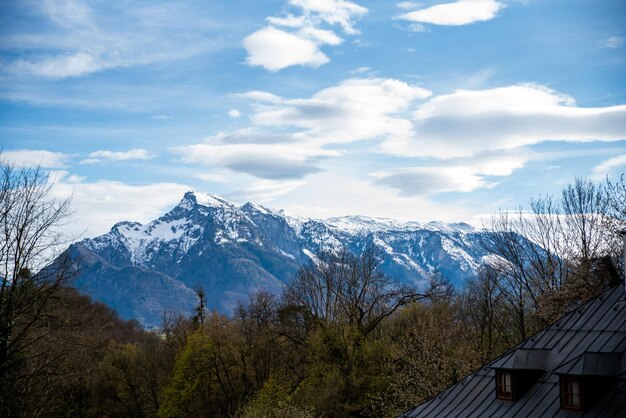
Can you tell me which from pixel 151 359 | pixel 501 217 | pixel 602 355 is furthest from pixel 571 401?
pixel 151 359

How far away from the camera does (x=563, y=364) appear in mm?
16672

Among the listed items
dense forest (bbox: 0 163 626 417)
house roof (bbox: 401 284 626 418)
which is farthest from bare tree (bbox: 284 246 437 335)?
house roof (bbox: 401 284 626 418)

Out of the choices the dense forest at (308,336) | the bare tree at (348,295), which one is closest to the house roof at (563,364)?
the dense forest at (308,336)

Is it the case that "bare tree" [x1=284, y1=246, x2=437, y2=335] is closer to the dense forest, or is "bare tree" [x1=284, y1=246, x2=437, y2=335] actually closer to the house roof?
the dense forest

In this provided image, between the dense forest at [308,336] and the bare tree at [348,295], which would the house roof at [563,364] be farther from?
the bare tree at [348,295]

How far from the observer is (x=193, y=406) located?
177ft

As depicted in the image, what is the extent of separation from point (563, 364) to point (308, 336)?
3344 cm

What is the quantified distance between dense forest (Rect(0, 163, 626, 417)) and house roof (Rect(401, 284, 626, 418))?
487cm

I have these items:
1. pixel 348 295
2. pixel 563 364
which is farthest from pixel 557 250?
pixel 563 364

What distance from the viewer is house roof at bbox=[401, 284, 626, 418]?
15.6m

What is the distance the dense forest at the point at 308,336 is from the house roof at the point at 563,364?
487cm

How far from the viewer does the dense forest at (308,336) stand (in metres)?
23.2

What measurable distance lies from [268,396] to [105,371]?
2585 cm

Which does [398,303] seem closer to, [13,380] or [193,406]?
[193,406]
